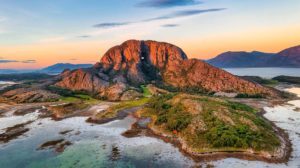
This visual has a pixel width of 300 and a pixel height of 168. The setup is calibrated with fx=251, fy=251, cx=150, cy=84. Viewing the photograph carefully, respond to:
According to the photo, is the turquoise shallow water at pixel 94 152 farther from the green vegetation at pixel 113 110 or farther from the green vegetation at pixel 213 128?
the green vegetation at pixel 113 110

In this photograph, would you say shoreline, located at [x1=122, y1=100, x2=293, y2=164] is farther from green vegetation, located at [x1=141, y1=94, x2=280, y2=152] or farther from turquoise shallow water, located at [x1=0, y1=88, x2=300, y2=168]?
turquoise shallow water, located at [x1=0, y1=88, x2=300, y2=168]

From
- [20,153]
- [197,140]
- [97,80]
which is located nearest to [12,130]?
[20,153]

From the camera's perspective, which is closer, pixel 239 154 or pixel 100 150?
pixel 239 154

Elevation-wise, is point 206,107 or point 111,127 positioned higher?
point 206,107

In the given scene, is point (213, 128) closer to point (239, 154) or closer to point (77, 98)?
point (239, 154)

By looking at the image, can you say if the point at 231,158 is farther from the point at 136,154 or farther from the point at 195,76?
the point at 195,76

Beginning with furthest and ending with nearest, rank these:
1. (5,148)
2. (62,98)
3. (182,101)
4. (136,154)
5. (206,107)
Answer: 1. (62,98)
2. (182,101)
3. (206,107)
4. (5,148)
5. (136,154)

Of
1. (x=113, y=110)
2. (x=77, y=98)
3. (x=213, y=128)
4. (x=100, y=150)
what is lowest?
(x=77, y=98)

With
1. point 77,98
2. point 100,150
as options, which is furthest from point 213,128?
point 77,98

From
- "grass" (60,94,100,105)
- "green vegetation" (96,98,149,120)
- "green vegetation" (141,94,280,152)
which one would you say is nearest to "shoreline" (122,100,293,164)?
"green vegetation" (141,94,280,152)
